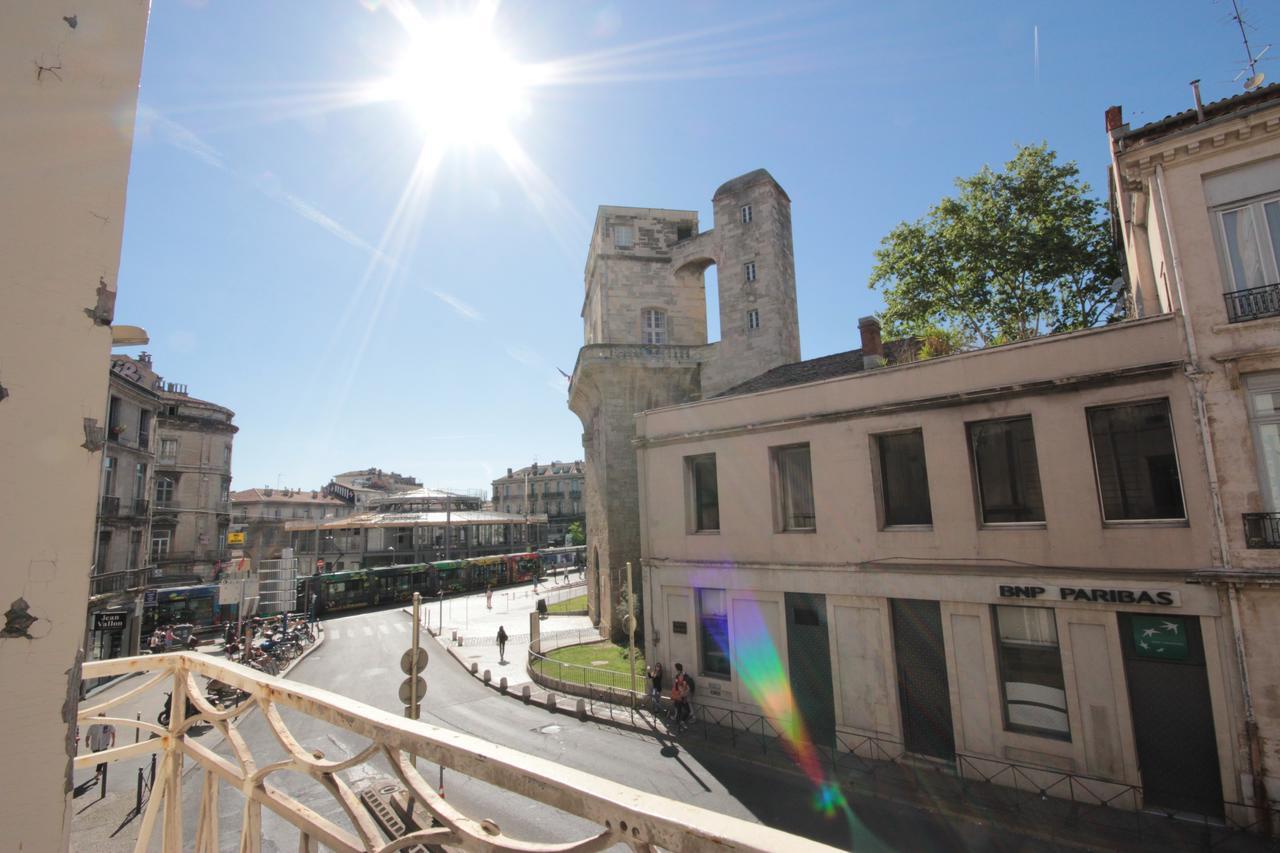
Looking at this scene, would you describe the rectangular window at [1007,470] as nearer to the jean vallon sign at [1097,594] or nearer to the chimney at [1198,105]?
the jean vallon sign at [1097,594]

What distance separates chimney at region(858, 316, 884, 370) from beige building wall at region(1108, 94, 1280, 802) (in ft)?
22.8

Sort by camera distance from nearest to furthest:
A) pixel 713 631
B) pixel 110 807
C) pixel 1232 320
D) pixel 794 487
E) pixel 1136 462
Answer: pixel 1232 320
pixel 1136 462
pixel 110 807
pixel 794 487
pixel 713 631

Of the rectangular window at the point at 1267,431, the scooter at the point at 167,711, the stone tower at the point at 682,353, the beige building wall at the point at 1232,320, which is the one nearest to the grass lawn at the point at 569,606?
the stone tower at the point at 682,353

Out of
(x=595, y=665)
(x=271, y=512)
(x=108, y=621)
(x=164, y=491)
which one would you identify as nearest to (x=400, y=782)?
(x=595, y=665)

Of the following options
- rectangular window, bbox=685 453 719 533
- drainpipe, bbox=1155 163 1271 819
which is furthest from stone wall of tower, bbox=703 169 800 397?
drainpipe, bbox=1155 163 1271 819

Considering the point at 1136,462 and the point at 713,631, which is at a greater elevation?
the point at 1136,462

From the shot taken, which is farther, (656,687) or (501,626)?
(501,626)

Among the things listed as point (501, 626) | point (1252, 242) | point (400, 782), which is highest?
point (1252, 242)

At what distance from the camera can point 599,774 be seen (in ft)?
46.1

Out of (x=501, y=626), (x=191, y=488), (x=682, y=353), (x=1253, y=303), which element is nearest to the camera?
(x=1253, y=303)

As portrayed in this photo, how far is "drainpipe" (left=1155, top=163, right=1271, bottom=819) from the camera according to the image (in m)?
9.88

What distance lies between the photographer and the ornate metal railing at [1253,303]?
1055 centimetres

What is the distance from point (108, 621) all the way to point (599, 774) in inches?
830

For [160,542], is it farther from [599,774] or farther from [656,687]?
[599,774]
